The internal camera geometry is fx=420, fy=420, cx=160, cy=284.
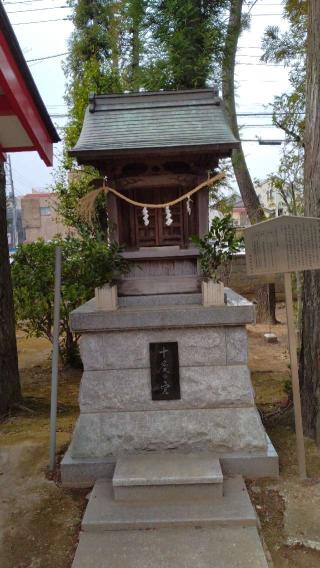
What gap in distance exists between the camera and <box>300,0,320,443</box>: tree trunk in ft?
14.2

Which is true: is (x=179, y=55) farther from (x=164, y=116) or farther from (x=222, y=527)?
(x=222, y=527)

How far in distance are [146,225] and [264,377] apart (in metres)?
5.24

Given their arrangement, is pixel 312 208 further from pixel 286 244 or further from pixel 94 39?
pixel 94 39

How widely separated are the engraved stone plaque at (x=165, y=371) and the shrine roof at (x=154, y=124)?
6.41 ft

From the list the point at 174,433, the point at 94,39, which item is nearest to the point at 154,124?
the point at 174,433

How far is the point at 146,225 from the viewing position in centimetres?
468

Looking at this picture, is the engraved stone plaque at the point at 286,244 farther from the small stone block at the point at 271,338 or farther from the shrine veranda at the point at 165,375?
the small stone block at the point at 271,338

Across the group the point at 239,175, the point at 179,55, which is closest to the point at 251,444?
the point at 179,55

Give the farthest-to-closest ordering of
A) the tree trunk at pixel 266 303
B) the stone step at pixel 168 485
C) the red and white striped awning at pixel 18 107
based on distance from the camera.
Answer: the tree trunk at pixel 266 303 → the stone step at pixel 168 485 → the red and white striped awning at pixel 18 107

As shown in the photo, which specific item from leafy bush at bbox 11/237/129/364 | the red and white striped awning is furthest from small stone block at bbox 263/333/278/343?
the red and white striped awning

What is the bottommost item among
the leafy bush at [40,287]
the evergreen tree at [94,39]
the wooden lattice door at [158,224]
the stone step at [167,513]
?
the stone step at [167,513]

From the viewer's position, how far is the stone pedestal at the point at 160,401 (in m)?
4.10

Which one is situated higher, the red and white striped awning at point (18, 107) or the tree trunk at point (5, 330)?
the red and white striped awning at point (18, 107)

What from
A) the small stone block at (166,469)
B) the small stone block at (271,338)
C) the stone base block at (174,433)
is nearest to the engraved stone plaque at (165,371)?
the stone base block at (174,433)
